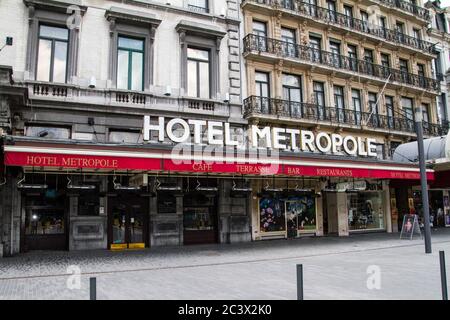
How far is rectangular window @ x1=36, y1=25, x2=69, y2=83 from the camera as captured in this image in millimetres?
16641

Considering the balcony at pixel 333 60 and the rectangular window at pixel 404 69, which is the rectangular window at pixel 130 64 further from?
the rectangular window at pixel 404 69

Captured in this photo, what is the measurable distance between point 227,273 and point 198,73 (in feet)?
38.3

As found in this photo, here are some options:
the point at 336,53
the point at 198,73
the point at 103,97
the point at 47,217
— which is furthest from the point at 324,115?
the point at 47,217

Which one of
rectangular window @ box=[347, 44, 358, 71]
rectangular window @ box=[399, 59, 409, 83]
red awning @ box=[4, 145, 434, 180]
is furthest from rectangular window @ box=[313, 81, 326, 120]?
rectangular window @ box=[399, 59, 409, 83]

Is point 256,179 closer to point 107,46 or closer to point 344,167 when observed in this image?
point 344,167

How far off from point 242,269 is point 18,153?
23.2 feet

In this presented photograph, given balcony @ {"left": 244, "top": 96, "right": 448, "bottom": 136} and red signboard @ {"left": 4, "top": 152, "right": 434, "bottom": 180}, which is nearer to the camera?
red signboard @ {"left": 4, "top": 152, "right": 434, "bottom": 180}

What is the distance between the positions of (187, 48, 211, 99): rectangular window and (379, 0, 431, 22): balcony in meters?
14.8

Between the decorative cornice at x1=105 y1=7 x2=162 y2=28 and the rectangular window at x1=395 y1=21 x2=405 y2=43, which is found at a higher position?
the rectangular window at x1=395 y1=21 x2=405 y2=43

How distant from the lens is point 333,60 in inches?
971

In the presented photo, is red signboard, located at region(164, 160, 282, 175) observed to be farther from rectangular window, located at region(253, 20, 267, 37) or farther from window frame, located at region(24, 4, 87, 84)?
rectangular window, located at region(253, 20, 267, 37)

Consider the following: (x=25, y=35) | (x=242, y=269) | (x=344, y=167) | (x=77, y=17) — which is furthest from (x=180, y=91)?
(x=242, y=269)

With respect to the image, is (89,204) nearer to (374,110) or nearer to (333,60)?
(333,60)

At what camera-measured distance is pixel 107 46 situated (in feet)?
58.2
